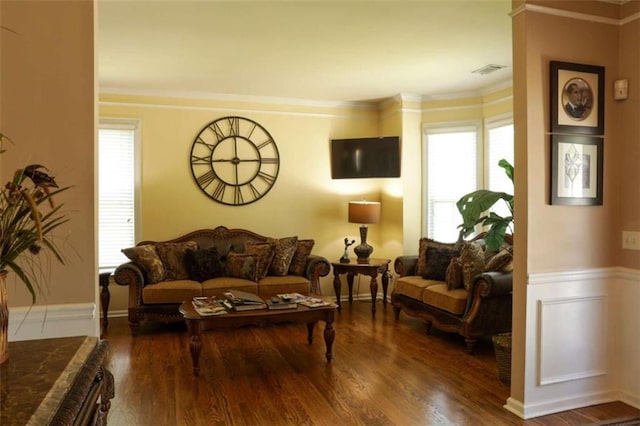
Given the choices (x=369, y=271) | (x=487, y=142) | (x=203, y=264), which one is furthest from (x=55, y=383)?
(x=487, y=142)

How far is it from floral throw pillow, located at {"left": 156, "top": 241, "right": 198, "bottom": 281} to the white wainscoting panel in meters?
3.59

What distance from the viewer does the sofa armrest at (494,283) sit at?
3.78 m

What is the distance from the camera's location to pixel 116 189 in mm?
5289

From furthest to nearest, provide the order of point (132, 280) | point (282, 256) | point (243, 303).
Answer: point (282, 256)
point (132, 280)
point (243, 303)

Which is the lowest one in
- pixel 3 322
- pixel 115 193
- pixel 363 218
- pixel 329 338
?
pixel 329 338

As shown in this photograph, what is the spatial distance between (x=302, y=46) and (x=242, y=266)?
7.99ft

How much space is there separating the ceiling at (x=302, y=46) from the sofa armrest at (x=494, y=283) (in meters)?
1.99

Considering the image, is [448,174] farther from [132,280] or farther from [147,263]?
[132,280]

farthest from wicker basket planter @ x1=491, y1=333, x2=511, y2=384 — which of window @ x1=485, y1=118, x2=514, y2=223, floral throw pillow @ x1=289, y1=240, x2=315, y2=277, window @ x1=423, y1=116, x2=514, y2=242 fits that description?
floral throw pillow @ x1=289, y1=240, x2=315, y2=277

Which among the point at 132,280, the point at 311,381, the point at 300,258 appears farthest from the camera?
the point at 300,258

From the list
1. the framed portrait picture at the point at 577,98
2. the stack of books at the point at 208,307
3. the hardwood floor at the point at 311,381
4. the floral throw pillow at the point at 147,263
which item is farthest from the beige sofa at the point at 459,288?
the floral throw pillow at the point at 147,263

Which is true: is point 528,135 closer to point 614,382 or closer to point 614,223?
point 614,223

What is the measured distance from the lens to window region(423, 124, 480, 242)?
17.9ft

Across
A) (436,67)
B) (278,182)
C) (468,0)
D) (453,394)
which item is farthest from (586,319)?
(278,182)
